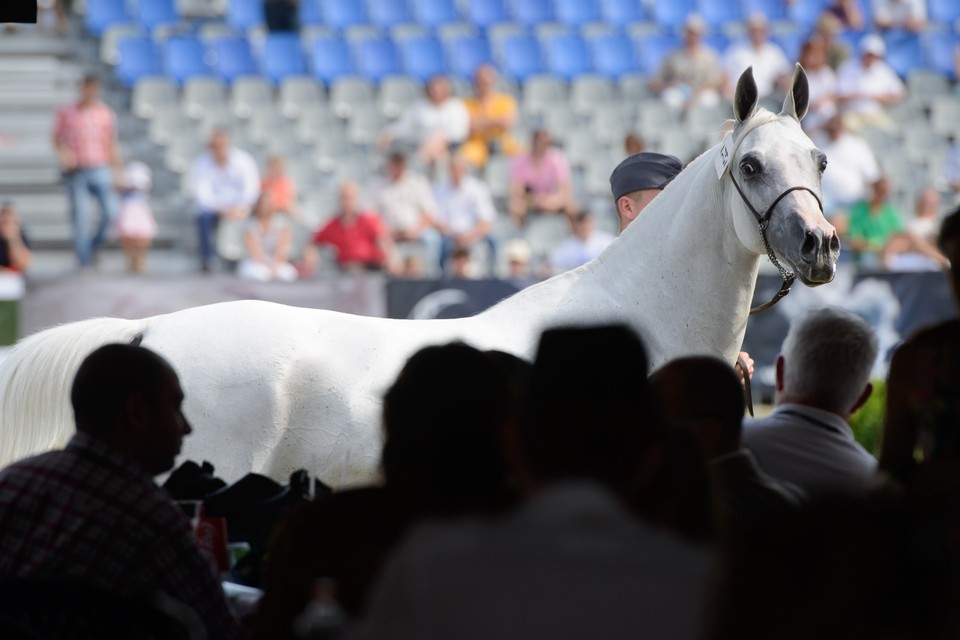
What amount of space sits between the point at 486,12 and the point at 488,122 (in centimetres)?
463

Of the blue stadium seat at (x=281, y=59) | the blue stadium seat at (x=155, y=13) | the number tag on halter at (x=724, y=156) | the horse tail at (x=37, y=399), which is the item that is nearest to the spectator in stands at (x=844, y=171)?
the blue stadium seat at (x=281, y=59)

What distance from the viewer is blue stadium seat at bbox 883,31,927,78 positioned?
19.6m

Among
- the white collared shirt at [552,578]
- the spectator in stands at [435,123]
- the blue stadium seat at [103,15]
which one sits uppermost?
the blue stadium seat at [103,15]

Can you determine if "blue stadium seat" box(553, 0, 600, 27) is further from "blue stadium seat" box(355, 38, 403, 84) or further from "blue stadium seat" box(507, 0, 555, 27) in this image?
"blue stadium seat" box(355, 38, 403, 84)

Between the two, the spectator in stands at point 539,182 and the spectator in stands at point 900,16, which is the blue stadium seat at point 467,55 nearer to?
the spectator in stands at point 539,182

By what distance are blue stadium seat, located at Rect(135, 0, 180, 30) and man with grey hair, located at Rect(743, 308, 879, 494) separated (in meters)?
17.5

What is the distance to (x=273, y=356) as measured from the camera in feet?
16.6

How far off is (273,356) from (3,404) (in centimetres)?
102

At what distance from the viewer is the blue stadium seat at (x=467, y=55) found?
19.0 meters

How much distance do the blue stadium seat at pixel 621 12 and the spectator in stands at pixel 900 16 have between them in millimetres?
3686

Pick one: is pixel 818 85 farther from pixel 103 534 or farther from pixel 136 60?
pixel 103 534

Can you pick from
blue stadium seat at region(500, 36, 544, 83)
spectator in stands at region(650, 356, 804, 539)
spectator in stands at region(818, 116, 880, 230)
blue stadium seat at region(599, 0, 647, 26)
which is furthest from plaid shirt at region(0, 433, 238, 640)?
blue stadium seat at region(599, 0, 647, 26)

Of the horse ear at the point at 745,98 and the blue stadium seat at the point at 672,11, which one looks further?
the blue stadium seat at the point at 672,11

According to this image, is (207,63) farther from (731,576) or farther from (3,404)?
(731,576)
